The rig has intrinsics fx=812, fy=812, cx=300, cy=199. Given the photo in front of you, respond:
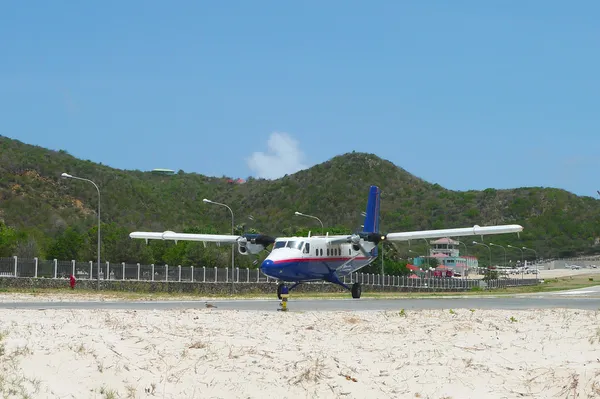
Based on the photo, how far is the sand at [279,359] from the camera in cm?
1474

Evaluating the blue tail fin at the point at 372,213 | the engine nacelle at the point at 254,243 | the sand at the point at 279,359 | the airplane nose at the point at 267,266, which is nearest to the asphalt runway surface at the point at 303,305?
the airplane nose at the point at 267,266

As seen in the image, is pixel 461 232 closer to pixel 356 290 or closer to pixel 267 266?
pixel 356 290

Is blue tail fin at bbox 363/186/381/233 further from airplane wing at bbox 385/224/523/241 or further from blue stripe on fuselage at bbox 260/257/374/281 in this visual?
airplane wing at bbox 385/224/523/241

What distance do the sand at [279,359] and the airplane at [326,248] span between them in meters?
18.7

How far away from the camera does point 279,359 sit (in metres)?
16.5

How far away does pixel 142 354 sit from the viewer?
15.9m

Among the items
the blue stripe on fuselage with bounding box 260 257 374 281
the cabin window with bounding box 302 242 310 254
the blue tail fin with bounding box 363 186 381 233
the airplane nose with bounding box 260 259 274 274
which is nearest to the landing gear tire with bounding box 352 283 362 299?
the blue stripe on fuselage with bounding box 260 257 374 281

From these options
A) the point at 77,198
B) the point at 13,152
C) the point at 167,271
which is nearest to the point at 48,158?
the point at 13,152

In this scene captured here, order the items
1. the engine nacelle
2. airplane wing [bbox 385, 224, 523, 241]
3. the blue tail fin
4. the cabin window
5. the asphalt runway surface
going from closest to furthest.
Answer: the asphalt runway surface
airplane wing [bbox 385, 224, 523, 241]
the cabin window
the engine nacelle
the blue tail fin

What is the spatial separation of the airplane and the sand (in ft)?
61.4

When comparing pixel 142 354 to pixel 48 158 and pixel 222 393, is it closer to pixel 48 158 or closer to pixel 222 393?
pixel 222 393

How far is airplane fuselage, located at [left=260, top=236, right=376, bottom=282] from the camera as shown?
38750mm

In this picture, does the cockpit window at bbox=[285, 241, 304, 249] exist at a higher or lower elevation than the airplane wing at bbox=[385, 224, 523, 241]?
lower

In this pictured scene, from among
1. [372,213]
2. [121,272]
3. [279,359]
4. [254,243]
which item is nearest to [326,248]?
[254,243]
